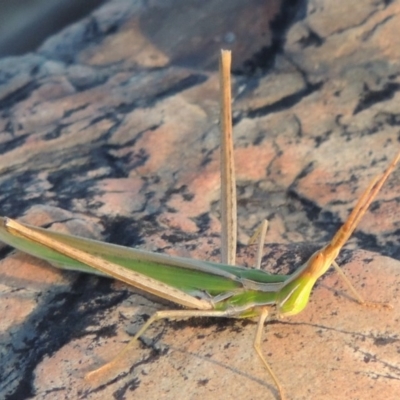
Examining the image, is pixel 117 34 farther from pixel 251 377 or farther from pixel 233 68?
pixel 251 377

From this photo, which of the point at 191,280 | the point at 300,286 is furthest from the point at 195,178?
the point at 300,286

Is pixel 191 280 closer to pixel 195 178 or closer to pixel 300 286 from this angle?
pixel 300 286

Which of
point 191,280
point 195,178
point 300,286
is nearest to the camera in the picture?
point 300,286

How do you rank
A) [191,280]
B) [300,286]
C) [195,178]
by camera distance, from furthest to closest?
1. [195,178]
2. [191,280]
3. [300,286]

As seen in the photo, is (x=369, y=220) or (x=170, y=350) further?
(x=369, y=220)

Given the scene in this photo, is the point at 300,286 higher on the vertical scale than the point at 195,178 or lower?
higher

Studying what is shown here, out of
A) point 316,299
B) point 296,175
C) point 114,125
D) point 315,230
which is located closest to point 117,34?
point 114,125

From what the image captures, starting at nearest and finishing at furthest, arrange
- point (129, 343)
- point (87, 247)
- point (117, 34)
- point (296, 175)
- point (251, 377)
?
point (251, 377) → point (129, 343) → point (87, 247) → point (296, 175) → point (117, 34)

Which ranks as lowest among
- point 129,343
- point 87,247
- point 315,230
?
point 315,230
